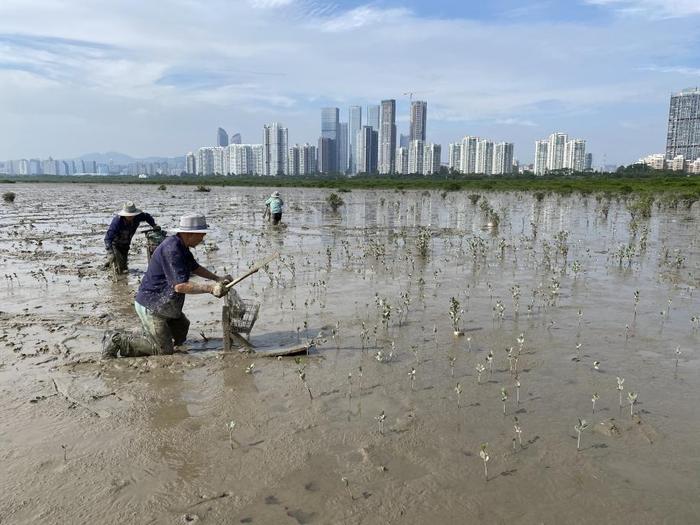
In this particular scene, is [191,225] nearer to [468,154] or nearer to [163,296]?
[163,296]

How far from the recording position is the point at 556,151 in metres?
123

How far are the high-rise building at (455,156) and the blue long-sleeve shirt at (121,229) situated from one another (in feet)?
404

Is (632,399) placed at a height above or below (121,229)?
below

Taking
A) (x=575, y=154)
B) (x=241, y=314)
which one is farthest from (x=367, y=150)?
(x=241, y=314)

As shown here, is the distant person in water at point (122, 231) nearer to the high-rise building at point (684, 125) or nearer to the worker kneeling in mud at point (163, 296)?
the worker kneeling in mud at point (163, 296)

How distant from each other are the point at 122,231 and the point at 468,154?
12233cm

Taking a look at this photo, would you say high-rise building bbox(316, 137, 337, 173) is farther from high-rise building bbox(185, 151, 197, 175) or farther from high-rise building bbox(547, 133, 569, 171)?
high-rise building bbox(547, 133, 569, 171)

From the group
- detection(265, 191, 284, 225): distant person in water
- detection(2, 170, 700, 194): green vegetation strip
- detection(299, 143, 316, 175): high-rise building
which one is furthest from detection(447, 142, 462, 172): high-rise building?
detection(265, 191, 284, 225): distant person in water

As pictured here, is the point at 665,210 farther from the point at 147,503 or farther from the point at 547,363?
the point at 147,503

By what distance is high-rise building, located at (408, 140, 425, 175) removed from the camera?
404ft

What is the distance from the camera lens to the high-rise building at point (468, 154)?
4882 inches

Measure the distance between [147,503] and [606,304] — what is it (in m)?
6.68

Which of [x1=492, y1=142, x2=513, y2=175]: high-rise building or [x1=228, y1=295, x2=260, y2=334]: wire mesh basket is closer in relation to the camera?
[x1=228, y1=295, x2=260, y2=334]: wire mesh basket

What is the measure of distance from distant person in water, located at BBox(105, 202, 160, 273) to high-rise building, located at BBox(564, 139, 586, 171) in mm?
120653
